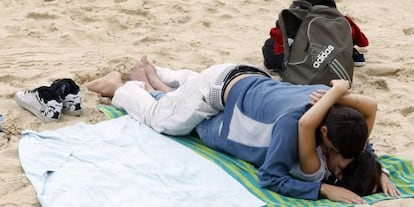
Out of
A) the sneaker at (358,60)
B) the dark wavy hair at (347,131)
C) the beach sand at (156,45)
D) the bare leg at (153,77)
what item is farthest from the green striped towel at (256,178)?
the sneaker at (358,60)

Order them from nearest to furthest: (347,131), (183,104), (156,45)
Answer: (347,131), (183,104), (156,45)

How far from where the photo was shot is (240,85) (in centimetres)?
375

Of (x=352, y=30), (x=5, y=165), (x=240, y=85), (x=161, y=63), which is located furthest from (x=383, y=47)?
(x=5, y=165)

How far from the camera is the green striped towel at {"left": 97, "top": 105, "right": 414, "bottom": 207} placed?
10.9 ft

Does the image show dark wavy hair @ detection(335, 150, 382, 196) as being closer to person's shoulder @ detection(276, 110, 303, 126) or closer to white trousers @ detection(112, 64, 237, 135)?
person's shoulder @ detection(276, 110, 303, 126)

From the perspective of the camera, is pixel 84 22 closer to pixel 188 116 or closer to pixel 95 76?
pixel 95 76

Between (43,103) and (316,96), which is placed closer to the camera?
(316,96)

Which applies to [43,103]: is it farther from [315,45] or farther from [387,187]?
[387,187]

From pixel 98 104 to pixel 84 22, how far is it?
4.88 ft

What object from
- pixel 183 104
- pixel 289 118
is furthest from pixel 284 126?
pixel 183 104

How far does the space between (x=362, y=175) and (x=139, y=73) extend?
180 cm

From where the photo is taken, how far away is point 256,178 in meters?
3.52

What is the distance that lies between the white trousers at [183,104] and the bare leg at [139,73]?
0.29 m

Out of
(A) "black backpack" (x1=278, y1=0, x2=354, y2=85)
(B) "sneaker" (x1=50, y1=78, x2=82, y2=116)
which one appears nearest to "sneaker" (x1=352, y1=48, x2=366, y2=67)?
(A) "black backpack" (x1=278, y1=0, x2=354, y2=85)
